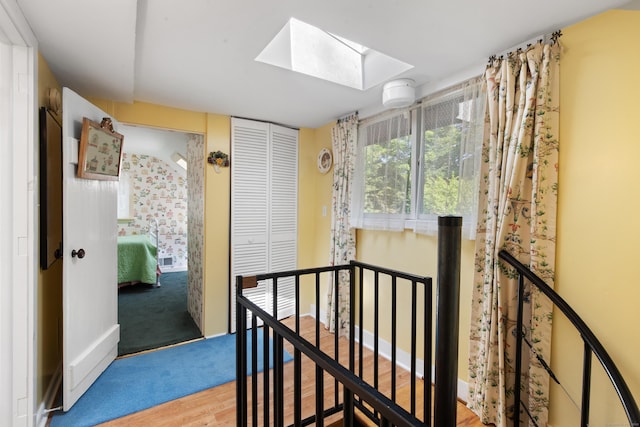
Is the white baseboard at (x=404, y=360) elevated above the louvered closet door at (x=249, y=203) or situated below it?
below

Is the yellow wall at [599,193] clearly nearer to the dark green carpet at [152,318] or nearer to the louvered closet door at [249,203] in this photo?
the dark green carpet at [152,318]

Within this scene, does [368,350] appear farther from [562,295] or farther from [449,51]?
[449,51]

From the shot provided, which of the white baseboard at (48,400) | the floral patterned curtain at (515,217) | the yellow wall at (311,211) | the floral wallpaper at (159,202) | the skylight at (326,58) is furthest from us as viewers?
the floral wallpaper at (159,202)

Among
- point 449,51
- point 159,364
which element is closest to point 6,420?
point 159,364

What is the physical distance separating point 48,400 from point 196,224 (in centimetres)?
167

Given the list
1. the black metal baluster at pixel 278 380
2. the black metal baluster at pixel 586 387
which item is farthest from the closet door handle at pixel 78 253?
the black metal baluster at pixel 586 387

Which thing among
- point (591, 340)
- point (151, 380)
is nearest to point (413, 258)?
point (591, 340)

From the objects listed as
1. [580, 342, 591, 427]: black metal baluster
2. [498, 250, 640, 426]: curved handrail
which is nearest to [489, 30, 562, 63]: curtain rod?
[498, 250, 640, 426]: curved handrail

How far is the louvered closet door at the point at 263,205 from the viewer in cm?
294

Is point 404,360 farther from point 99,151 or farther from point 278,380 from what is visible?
→ point 99,151

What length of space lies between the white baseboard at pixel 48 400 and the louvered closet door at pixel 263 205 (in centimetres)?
129

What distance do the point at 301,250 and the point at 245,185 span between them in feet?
3.22

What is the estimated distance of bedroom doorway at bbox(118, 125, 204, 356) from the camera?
2.91m

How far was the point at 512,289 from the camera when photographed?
5.32 ft
